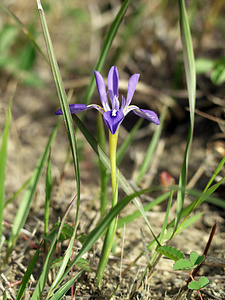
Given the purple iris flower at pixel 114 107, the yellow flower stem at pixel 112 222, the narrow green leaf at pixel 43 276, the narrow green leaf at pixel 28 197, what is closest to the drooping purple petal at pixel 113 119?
the purple iris flower at pixel 114 107

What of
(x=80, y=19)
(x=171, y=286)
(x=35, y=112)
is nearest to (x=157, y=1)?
(x=80, y=19)

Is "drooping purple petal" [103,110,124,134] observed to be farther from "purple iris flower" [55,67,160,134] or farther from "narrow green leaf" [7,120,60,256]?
"narrow green leaf" [7,120,60,256]

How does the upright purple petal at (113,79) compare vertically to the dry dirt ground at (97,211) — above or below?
above

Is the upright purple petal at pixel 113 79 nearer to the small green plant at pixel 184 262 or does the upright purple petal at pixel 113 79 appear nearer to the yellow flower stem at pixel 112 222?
the yellow flower stem at pixel 112 222

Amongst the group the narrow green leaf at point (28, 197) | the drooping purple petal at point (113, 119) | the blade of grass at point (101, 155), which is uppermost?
the drooping purple petal at point (113, 119)

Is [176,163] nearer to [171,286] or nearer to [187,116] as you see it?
[187,116]

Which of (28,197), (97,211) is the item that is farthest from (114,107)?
(97,211)

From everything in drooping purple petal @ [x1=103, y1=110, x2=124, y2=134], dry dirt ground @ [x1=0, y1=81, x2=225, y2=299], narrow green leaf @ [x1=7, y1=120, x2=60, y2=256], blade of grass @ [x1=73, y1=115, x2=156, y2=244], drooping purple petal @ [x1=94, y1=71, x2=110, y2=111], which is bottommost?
dry dirt ground @ [x1=0, y1=81, x2=225, y2=299]

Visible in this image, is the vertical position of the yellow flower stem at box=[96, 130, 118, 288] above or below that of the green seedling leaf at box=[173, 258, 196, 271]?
above

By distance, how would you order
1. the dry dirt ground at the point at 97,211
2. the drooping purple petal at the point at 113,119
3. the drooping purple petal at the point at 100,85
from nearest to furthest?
the drooping purple petal at the point at 113,119
the drooping purple petal at the point at 100,85
the dry dirt ground at the point at 97,211

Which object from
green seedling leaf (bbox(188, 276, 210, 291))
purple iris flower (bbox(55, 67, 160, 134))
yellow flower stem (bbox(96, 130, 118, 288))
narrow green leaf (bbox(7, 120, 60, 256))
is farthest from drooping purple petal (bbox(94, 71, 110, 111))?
green seedling leaf (bbox(188, 276, 210, 291))
